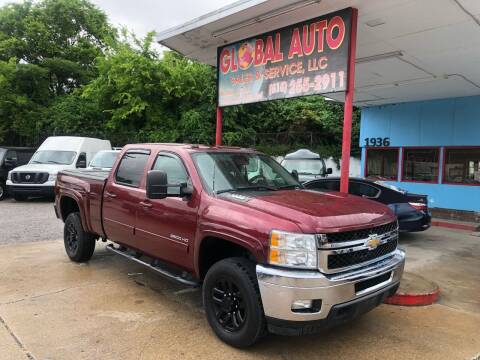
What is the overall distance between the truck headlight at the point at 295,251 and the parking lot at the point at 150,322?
0.94 meters

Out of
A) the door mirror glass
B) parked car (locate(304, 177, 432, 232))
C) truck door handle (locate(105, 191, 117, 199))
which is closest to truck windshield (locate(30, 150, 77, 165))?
the door mirror glass

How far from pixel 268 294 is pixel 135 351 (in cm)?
139

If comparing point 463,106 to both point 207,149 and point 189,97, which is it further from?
point 189,97

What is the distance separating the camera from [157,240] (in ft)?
15.4

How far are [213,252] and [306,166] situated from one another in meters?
9.95

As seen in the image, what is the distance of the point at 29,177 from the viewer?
1376 centimetres

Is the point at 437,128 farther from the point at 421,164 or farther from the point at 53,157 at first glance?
the point at 53,157

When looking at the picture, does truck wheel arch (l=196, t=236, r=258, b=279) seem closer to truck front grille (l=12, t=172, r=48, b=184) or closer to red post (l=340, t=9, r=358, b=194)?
red post (l=340, t=9, r=358, b=194)

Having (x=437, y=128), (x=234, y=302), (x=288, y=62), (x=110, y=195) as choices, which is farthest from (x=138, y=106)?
(x=234, y=302)

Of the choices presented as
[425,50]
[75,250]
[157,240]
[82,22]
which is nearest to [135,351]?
[157,240]

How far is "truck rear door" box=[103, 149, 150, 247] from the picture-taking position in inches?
202

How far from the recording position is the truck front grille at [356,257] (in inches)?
136

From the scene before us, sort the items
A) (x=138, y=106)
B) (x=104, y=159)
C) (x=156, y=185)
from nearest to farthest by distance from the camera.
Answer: (x=156, y=185) < (x=104, y=159) < (x=138, y=106)

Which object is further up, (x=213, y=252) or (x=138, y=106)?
(x=138, y=106)
